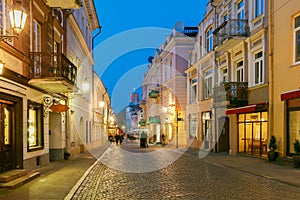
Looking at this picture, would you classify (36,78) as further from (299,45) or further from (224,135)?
(224,135)

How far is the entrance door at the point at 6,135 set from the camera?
9.98 metres

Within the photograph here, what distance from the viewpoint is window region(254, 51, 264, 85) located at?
A: 17938mm

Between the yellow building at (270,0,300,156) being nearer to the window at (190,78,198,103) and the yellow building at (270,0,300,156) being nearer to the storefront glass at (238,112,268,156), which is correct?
the storefront glass at (238,112,268,156)

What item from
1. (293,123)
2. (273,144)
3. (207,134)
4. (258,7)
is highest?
(258,7)

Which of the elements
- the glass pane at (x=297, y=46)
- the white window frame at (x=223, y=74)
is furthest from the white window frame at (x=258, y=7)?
the white window frame at (x=223, y=74)

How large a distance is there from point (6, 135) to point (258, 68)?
13222 mm

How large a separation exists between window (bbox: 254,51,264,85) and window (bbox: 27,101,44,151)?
1119 cm

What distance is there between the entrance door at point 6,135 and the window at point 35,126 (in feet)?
5.40

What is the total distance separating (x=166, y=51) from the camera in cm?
4109

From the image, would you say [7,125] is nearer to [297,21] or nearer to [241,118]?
[297,21]

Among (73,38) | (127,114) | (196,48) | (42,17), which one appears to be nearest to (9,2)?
(42,17)

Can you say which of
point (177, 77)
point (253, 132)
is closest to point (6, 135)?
point (253, 132)

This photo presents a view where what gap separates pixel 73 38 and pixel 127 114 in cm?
10803

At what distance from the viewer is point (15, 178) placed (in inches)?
387
